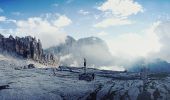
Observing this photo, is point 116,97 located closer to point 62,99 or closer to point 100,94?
point 100,94

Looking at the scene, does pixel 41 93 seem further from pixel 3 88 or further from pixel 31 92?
pixel 3 88

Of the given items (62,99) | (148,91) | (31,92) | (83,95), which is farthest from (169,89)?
(31,92)

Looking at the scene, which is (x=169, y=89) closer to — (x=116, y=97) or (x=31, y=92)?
(x=116, y=97)

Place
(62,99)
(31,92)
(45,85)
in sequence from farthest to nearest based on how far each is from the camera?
(45,85) → (31,92) → (62,99)

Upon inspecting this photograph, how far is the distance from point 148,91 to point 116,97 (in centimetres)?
2289

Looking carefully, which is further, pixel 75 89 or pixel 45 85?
pixel 45 85

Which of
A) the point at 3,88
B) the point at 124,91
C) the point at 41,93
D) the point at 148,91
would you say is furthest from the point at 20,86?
the point at 148,91

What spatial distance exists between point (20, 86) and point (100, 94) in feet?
152

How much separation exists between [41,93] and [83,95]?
2108 centimetres

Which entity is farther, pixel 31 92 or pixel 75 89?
pixel 75 89

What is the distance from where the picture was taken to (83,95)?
495 feet

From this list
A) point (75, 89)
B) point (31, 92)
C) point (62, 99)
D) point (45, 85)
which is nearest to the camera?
point (62, 99)

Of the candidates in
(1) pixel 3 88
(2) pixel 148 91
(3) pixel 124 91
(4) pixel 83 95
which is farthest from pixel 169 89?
(1) pixel 3 88

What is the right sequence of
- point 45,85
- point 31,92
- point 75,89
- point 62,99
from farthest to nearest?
1. point 45,85
2. point 75,89
3. point 31,92
4. point 62,99
